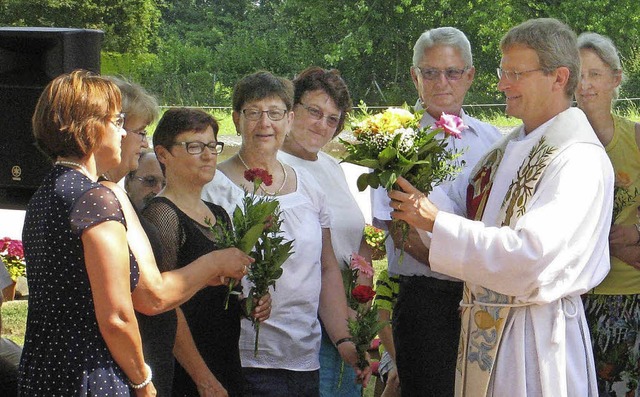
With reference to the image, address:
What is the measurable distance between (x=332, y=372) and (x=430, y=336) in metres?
0.46

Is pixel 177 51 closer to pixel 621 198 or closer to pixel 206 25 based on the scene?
pixel 206 25

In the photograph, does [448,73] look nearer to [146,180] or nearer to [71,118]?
[146,180]

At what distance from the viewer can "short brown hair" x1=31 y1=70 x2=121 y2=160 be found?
9.81ft

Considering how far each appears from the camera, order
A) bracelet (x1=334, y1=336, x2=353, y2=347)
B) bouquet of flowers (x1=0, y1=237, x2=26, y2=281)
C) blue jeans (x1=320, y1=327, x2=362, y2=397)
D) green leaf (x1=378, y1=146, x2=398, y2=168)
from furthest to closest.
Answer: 1. bouquet of flowers (x1=0, y1=237, x2=26, y2=281)
2. blue jeans (x1=320, y1=327, x2=362, y2=397)
3. bracelet (x1=334, y1=336, x2=353, y2=347)
4. green leaf (x1=378, y1=146, x2=398, y2=168)

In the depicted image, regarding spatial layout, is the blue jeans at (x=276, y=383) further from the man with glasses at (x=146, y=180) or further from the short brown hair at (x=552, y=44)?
the short brown hair at (x=552, y=44)

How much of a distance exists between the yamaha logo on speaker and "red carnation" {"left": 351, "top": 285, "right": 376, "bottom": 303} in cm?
181

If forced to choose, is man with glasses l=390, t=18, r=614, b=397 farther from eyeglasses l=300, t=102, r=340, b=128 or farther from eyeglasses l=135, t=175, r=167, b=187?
eyeglasses l=135, t=175, r=167, b=187

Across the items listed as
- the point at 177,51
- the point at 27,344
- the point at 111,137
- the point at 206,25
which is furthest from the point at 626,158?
the point at 206,25

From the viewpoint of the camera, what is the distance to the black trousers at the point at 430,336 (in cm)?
444

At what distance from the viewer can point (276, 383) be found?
406cm

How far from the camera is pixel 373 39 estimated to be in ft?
114

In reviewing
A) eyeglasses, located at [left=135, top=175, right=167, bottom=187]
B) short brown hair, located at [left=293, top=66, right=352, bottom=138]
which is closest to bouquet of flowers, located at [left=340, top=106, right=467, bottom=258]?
short brown hair, located at [left=293, top=66, right=352, bottom=138]

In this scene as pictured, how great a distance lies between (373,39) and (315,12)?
2.43 m

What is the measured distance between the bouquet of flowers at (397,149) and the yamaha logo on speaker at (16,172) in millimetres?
1915
